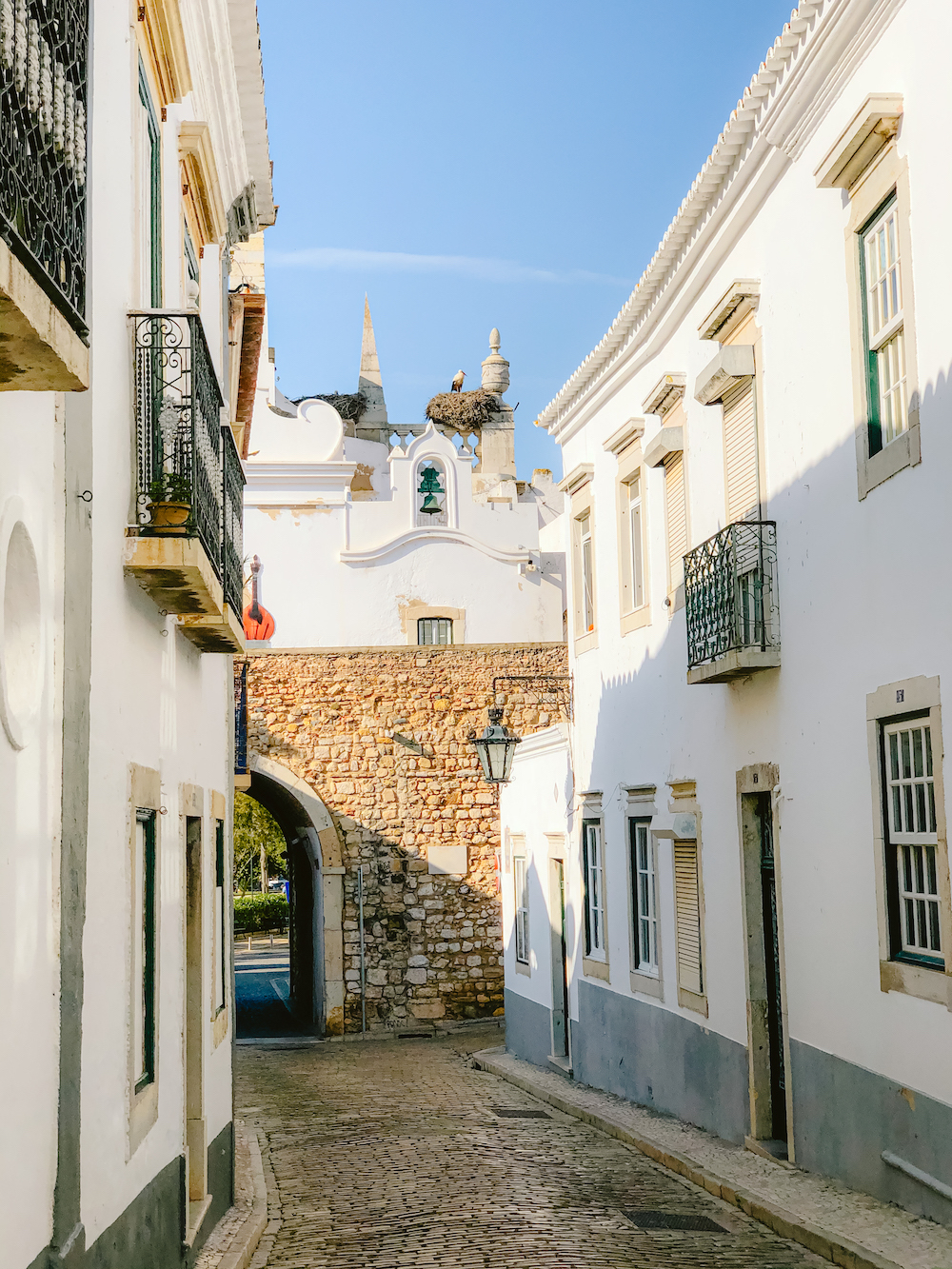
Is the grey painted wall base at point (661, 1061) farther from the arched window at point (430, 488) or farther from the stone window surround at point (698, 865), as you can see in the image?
the arched window at point (430, 488)

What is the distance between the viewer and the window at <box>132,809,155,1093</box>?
641 cm

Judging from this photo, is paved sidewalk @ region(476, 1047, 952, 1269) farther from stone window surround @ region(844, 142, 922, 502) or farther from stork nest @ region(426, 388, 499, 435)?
stork nest @ region(426, 388, 499, 435)

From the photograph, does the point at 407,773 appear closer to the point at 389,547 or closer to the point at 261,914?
the point at 389,547

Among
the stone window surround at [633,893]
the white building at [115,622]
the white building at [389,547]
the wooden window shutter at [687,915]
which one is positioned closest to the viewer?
the white building at [115,622]

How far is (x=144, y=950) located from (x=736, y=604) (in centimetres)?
506

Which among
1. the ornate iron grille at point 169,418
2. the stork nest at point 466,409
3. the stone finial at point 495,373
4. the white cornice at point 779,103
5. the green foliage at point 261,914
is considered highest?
the stone finial at point 495,373

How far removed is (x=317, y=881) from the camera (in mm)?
23141

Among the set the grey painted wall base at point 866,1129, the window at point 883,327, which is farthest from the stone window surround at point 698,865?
the window at point 883,327

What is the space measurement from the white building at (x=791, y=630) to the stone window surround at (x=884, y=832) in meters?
0.02

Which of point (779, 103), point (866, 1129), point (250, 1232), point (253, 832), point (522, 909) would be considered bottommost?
point (250, 1232)

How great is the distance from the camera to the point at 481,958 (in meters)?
21.9

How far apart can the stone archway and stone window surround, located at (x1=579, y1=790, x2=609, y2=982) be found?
7.02 m

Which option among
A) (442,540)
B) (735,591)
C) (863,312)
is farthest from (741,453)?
(442,540)

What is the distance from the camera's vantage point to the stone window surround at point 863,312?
7484 mm
